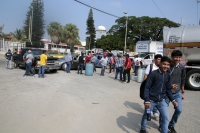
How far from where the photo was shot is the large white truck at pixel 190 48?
31.6ft

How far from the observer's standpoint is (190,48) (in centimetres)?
979

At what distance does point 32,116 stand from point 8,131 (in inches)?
35.3

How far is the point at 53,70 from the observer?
46.8ft

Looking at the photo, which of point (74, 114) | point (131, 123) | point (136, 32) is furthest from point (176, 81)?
point (136, 32)

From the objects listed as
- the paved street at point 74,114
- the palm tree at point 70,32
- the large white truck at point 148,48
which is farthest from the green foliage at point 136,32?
the paved street at point 74,114

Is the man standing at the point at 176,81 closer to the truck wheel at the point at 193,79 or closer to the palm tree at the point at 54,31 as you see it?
the truck wheel at the point at 193,79

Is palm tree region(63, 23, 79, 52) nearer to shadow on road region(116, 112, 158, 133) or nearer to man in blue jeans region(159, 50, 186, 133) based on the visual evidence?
shadow on road region(116, 112, 158, 133)

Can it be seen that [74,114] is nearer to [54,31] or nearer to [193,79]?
[193,79]

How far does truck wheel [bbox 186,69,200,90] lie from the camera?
9609mm

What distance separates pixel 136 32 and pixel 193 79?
162 feet

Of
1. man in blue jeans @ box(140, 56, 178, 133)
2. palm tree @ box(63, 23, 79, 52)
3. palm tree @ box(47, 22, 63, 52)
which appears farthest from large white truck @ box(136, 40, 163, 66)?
palm tree @ box(47, 22, 63, 52)

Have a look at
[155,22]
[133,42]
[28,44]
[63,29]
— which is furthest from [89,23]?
[28,44]

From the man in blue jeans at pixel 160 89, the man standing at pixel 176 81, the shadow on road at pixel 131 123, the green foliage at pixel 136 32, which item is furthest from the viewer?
the green foliage at pixel 136 32

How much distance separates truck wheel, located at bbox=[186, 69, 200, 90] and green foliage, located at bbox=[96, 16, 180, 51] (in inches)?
1730
